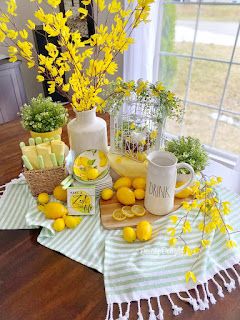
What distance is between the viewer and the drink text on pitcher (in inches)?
30.0

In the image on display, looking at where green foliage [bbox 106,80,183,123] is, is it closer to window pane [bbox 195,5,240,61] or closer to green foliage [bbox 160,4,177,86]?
window pane [bbox 195,5,240,61]

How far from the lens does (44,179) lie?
2.82ft

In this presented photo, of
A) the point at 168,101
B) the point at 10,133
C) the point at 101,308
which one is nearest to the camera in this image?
the point at 101,308

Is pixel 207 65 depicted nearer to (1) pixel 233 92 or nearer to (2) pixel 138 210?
(1) pixel 233 92

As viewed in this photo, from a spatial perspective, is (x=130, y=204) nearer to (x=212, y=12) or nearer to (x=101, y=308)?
(x=101, y=308)

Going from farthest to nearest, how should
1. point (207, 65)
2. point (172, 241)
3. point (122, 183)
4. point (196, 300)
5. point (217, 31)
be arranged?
1. point (207, 65)
2. point (217, 31)
3. point (122, 183)
4. point (172, 241)
5. point (196, 300)

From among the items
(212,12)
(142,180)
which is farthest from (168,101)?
(212,12)

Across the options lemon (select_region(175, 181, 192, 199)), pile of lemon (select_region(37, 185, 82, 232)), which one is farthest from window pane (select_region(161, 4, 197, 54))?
pile of lemon (select_region(37, 185, 82, 232))

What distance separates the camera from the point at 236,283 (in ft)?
2.06

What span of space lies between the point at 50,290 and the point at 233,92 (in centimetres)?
171

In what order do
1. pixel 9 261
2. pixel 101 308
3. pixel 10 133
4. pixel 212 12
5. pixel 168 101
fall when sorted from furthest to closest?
pixel 212 12 < pixel 10 133 < pixel 168 101 < pixel 9 261 < pixel 101 308

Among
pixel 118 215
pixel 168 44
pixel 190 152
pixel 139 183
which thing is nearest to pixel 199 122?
pixel 168 44

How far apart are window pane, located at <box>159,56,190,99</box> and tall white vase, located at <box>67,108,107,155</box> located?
1330mm

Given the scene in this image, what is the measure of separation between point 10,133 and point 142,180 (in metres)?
0.85
